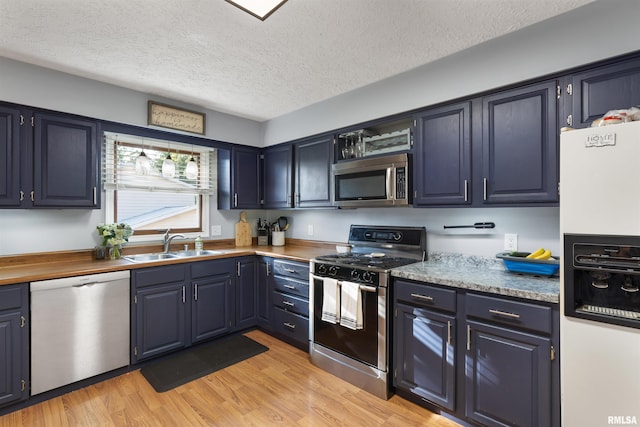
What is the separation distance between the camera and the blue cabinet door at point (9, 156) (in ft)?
7.30

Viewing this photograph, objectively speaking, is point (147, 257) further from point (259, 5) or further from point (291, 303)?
point (259, 5)

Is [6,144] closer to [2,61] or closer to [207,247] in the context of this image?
[2,61]

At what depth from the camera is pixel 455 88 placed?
227 centimetres

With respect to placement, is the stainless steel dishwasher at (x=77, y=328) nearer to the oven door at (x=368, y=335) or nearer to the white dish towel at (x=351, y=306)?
the oven door at (x=368, y=335)

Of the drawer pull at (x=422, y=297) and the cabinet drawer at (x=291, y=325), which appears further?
the cabinet drawer at (x=291, y=325)

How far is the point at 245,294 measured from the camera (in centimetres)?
333

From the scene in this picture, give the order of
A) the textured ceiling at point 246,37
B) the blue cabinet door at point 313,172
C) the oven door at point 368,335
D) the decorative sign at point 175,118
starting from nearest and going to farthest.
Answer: the textured ceiling at point 246,37 → the oven door at point 368,335 → the decorative sign at point 175,118 → the blue cabinet door at point 313,172

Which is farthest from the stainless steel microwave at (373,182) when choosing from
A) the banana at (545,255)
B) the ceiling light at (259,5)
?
the ceiling light at (259,5)

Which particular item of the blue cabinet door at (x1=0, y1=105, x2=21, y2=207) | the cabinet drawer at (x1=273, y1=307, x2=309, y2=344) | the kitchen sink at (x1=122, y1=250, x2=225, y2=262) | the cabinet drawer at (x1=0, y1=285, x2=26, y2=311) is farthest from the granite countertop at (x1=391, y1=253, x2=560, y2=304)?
the blue cabinet door at (x1=0, y1=105, x2=21, y2=207)

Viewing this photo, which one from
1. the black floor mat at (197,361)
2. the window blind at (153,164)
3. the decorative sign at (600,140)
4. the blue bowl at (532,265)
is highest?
the window blind at (153,164)

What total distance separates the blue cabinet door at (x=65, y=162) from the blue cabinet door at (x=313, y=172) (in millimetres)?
1884

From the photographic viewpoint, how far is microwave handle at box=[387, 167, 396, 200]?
8.24 ft

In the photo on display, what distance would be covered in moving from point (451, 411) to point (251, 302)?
85.2 inches

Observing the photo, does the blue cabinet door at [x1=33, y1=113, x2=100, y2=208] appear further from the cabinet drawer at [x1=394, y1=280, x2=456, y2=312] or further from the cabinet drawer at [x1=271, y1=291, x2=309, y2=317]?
the cabinet drawer at [x1=394, y1=280, x2=456, y2=312]
